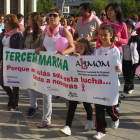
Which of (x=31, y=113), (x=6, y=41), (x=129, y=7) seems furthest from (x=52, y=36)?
(x=129, y=7)

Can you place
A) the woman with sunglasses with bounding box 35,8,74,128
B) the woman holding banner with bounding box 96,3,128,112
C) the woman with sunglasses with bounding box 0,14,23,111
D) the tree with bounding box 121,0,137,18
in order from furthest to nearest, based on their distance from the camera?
1. the tree with bounding box 121,0,137,18
2. the woman with sunglasses with bounding box 0,14,23,111
3. the woman holding banner with bounding box 96,3,128,112
4. the woman with sunglasses with bounding box 35,8,74,128

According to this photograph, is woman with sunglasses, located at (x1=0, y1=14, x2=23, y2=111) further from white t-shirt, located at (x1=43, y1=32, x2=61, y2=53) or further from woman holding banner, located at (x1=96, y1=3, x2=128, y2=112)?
woman holding banner, located at (x1=96, y1=3, x2=128, y2=112)

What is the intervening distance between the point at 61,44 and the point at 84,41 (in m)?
0.37

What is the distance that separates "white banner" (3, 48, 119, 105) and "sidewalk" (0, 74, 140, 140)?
2.02 ft

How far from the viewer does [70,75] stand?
429 centimetres

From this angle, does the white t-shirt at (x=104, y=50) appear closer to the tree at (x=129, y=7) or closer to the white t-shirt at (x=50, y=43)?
the white t-shirt at (x=50, y=43)

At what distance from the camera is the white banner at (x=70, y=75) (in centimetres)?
399

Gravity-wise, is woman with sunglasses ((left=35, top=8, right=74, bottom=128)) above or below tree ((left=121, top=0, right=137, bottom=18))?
below

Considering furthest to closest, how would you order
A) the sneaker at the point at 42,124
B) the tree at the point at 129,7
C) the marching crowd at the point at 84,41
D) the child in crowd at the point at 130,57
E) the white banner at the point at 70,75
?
the tree at the point at 129,7, the child in crowd at the point at 130,57, the sneaker at the point at 42,124, the marching crowd at the point at 84,41, the white banner at the point at 70,75

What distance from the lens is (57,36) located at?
4574 millimetres

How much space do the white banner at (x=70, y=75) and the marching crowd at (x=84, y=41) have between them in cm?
13

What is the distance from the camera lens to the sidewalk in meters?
4.33

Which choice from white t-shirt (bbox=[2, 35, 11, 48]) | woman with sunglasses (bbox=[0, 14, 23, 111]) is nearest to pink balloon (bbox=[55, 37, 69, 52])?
woman with sunglasses (bbox=[0, 14, 23, 111])

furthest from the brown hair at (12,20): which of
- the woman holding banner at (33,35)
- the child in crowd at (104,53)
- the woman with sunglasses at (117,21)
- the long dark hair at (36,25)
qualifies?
the child in crowd at (104,53)
